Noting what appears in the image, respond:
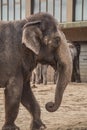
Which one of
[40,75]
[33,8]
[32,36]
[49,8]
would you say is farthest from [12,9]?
[32,36]

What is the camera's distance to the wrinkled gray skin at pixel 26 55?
23.2ft

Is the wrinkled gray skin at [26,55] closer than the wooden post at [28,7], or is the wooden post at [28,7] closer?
the wrinkled gray skin at [26,55]

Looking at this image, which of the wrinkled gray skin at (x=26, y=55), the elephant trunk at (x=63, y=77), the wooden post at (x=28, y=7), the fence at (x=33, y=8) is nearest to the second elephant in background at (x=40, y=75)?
the fence at (x=33, y=8)

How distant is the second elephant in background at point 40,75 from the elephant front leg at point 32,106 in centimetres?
1680

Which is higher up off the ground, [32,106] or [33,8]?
[32,106]

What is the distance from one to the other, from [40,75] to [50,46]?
1873 centimetres

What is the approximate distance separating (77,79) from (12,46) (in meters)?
21.8

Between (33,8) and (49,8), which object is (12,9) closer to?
(33,8)

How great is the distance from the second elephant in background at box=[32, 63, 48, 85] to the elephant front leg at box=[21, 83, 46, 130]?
55.1 feet

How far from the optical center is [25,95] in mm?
7680

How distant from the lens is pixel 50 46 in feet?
23.9

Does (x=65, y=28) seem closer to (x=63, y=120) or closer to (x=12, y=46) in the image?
(x=63, y=120)

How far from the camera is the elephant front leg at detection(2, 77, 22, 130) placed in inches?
277

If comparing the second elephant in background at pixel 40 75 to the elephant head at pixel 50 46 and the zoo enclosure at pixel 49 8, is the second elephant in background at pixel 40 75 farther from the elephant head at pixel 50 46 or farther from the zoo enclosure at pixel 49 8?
the elephant head at pixel 50 46
